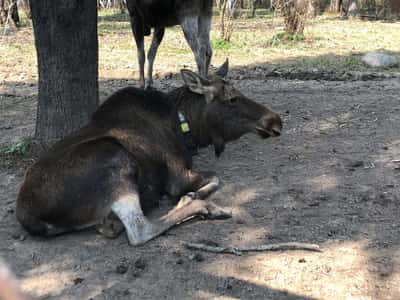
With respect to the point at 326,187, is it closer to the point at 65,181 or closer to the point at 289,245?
the point at 289,245

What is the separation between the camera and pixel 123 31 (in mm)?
17172

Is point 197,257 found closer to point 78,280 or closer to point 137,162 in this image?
point 78,280

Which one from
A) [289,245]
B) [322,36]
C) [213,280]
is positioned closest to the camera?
[213,280]

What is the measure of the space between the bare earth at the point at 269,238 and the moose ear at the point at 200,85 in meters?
0.81

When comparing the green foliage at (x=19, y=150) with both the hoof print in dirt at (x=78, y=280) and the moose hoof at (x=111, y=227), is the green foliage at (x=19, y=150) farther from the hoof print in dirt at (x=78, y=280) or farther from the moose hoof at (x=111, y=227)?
the hoof print in dirt at (x=78, y=280)

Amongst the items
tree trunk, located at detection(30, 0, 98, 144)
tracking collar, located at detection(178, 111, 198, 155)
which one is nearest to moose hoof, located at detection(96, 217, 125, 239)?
tracking collar, located at detection(178, 111, 198, 155)

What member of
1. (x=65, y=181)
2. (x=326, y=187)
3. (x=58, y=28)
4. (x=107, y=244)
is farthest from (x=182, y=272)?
(x=58, y=28)

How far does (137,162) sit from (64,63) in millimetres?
1713

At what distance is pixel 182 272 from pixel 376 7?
98.5ft

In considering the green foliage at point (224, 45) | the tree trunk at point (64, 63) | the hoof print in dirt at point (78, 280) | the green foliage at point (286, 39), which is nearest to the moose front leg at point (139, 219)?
the hoof print in dirt at point (78, 280)

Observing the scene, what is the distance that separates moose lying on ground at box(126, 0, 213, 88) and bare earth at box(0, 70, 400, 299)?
194 cm

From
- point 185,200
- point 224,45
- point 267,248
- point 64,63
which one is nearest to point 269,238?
point 267,248

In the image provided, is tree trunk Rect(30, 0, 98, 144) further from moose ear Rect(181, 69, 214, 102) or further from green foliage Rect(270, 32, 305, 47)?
green foliage Rect(270, 32, 305, 47)

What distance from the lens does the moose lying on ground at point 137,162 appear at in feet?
11.5
